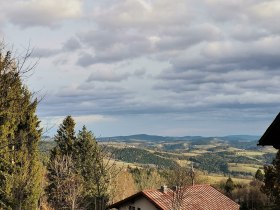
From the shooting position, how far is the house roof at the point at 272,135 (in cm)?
1661

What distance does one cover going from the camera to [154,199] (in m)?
48.4

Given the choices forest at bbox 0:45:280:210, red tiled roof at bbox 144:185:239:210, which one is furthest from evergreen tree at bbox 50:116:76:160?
red tiled roof at bbox 144:185:239:210

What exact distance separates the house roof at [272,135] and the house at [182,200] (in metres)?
29.2

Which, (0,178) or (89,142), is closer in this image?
(0,178)

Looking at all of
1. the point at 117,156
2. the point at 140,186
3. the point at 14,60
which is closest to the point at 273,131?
the point at 14,60

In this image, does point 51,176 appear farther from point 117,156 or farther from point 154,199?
point 117,156

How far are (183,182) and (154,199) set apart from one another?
4.20m

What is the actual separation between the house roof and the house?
1150 inches

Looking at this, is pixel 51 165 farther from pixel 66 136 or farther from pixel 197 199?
pixel 197 199

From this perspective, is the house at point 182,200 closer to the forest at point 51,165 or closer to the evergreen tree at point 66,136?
the forest at point 51,165

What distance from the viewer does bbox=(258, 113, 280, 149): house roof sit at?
16.6 metres

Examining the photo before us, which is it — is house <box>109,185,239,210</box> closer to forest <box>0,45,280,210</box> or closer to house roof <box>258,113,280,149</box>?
forest <box>0,45,280,210</box>

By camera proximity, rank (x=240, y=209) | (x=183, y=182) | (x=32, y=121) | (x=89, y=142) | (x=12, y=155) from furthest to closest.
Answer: (x=89, y=142), (x=240, y=209), (x=183, y=182), (x=32, y=121), (x=12, y=155)

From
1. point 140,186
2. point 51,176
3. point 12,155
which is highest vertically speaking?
point 12,155
